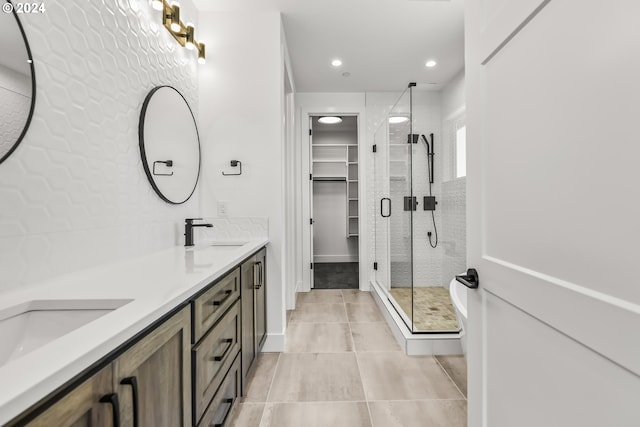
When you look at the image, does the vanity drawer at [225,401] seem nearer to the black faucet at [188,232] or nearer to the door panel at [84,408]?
the door panel at [84,408]

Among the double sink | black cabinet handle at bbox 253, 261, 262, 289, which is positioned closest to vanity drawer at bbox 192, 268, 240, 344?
the double sink

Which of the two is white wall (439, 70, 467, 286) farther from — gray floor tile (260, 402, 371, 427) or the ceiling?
gray floor tile (260, 402, 371, 427)

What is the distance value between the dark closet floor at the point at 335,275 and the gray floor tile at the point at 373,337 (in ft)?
4.74

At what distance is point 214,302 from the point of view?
125 centimetres

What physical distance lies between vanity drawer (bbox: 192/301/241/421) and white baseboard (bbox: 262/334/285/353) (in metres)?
0.81

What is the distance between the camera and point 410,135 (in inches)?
112

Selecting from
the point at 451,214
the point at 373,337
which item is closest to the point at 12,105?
the point at 373,337

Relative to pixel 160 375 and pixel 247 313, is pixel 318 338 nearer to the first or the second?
pixel 247 313

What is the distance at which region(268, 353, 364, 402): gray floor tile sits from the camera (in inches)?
71.1

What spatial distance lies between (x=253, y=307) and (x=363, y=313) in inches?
64.0

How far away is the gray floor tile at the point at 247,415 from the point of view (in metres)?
1.58

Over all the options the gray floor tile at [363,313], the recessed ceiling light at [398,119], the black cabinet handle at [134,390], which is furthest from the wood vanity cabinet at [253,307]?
the recessed ceiling light at [398,119]

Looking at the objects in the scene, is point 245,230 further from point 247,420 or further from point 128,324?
point 128,324

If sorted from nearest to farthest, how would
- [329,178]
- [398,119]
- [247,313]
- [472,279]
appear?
[472,279], [247,313], [398,119], [329,178]
